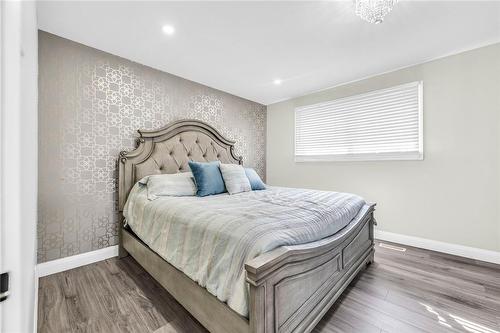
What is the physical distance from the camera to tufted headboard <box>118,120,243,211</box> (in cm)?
250

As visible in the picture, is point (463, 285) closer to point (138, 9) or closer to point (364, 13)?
point (364, 13)

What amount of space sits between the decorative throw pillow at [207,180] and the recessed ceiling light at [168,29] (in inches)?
51.9

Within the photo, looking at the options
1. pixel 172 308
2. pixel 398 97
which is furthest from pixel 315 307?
pixel 398 97

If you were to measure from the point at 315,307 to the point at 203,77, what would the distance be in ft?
9.61

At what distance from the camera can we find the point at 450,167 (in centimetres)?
256

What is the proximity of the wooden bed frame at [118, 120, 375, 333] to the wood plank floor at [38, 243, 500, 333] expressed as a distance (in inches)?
4.9

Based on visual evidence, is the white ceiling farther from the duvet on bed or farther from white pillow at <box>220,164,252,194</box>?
the duvet on bed

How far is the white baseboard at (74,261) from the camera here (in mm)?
2023

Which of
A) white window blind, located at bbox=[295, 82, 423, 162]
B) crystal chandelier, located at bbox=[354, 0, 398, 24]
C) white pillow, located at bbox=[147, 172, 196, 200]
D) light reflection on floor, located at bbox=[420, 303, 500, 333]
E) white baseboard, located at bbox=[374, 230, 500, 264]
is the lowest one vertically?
light reflection on floor, located at bbox=[420, 303, 500, 333]

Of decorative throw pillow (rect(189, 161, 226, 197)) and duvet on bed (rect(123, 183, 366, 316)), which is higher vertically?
decorative throw pillow (rect(189, 161, 226, 197))

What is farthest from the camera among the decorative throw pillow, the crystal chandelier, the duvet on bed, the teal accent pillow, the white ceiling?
the teal accent pillow

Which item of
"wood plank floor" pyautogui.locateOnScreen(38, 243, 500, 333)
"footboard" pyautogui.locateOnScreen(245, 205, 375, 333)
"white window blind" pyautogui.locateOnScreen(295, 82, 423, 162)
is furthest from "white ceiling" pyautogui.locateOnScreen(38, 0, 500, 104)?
"wood plank floor" pyautogui.locateOnScreen(38, 243, 500, 333)

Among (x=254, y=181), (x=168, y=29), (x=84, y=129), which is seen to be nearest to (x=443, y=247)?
(x=254, y=181)

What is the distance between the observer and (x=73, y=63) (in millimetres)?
2213
